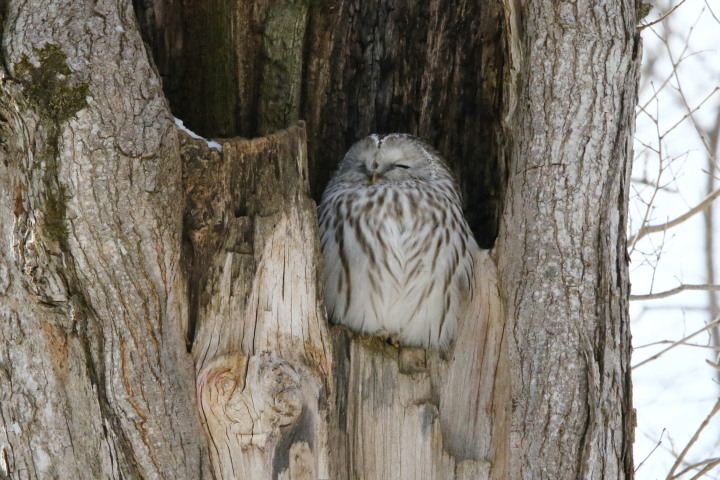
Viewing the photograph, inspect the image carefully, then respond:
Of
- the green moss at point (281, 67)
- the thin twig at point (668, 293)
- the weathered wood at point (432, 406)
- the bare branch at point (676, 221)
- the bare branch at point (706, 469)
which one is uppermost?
the green moss at point (281, 67)

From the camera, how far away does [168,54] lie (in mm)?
4359

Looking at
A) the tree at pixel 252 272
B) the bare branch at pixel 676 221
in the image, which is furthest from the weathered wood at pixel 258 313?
the bare branch at pixel 676 221

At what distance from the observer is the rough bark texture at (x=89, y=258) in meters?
3.09

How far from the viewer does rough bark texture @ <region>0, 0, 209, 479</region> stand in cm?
309

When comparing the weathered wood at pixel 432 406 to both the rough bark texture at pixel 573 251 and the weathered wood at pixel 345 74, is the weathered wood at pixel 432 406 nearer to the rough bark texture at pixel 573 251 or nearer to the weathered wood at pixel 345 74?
the rough bark texture at pixel 573 251

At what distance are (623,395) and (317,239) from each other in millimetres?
1400

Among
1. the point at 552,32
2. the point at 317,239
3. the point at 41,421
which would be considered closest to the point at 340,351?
the point at 317,239

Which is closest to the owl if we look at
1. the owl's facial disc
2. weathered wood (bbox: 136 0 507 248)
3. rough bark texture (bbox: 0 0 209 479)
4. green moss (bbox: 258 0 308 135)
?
the owl's facial disc

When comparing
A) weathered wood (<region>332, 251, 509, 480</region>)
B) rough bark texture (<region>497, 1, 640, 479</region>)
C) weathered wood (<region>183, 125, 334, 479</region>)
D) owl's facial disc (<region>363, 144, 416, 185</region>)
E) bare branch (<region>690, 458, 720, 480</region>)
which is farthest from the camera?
owl's facial disc (<region>363, 144, 416, 185</region>)

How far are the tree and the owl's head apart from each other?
409mm

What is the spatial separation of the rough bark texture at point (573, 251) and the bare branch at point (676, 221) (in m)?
1.30

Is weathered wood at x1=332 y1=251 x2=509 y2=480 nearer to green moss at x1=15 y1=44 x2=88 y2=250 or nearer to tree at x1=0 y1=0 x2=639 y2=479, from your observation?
tree at x1=0 y1=0 x2=639 y2=479

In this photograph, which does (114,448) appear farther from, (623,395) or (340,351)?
(623,395)

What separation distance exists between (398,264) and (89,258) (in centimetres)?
158
